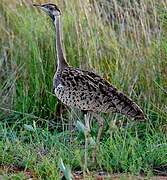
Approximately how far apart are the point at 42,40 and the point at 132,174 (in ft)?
7.88

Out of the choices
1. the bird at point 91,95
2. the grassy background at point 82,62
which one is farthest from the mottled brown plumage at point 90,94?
→ the grassy background at point 82,62

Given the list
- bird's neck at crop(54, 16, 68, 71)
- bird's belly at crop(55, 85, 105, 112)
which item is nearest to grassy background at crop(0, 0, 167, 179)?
bird's belly at crop(55, 85, 105, 112)

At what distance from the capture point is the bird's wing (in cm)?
468

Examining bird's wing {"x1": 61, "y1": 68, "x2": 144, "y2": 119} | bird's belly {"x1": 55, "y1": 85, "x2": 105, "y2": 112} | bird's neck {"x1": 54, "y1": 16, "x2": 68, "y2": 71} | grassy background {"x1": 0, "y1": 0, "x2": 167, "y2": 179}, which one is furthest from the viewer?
grassy background {"x1": 0, "y1": 0, "x2": 167, "y2": 179}

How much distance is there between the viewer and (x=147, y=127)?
5391 millimetres

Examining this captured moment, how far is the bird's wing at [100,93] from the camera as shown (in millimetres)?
4676

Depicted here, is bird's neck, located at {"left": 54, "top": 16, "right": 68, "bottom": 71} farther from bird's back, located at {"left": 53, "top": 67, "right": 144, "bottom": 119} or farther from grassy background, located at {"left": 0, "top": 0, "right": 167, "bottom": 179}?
grassy background, located at {"left": 0, "top": 0, "right": 167, "bottom": 179}

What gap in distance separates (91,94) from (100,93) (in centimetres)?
6

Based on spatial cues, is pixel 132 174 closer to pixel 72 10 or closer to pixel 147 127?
pixel 147 127

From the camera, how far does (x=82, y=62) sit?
6.07 metres

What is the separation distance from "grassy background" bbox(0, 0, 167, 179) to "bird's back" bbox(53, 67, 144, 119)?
0.30 meters

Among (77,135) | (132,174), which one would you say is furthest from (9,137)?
(132,174)

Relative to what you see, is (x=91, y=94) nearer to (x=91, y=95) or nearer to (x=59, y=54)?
(x=91, y=95)

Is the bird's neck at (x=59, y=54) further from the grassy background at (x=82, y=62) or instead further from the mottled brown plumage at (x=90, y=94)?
the grassy background at (x=82, y=62)
